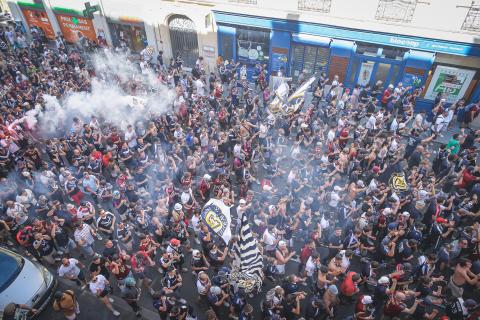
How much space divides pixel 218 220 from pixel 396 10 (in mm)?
12125

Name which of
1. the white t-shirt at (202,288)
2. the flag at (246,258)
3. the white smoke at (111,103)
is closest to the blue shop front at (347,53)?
the white smoke at (111,103)

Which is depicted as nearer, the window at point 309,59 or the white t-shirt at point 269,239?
the white t-shirt at point 269,239

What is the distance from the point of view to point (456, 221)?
8930 mm

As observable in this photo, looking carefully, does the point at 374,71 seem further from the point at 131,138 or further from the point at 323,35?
the point at 131,138

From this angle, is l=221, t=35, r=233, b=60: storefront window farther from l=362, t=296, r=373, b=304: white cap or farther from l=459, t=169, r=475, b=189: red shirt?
l=362, t=296, r=373, b=304: white cap

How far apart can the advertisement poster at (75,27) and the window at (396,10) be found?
1691 cm

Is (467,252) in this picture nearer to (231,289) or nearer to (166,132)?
(231,289)

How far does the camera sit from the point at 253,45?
57.4 ft

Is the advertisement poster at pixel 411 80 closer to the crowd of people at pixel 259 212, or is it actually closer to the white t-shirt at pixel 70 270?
the crowd of people at pixel 259 212

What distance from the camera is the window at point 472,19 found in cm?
1262

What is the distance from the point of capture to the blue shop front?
14.1m

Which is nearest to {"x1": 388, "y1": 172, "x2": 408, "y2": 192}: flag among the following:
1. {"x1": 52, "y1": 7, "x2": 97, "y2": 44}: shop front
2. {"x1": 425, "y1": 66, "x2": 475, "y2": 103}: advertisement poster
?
{"x1": 425, "y1": 66, "x2": 475, "y2": 103}: advertisement poster

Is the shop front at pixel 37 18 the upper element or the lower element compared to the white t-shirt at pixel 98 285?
upper

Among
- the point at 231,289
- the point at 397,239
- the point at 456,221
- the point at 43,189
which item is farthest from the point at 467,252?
the point at 43,189
